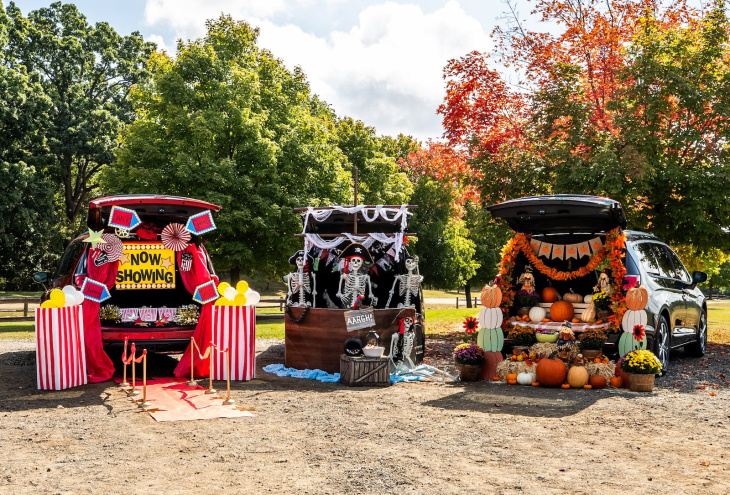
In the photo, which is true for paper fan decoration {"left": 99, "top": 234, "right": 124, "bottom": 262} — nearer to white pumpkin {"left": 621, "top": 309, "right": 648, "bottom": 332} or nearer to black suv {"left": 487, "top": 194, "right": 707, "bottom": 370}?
black suv {"left": 487, "top": 194, "right": 707, "bottom": 370}

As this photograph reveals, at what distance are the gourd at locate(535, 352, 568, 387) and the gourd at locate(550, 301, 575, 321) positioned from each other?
980 millimetres

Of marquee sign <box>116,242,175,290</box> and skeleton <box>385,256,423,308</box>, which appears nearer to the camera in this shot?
marquee sign <box>116,242,175,290</box>

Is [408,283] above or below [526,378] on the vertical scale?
above

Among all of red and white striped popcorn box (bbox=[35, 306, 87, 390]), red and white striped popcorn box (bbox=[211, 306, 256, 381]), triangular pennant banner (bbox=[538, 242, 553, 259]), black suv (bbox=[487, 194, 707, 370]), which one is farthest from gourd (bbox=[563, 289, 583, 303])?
red and white striped popcorn box (bbox=[35, 306, 87, 390])

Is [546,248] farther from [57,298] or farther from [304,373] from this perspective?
[57,298]

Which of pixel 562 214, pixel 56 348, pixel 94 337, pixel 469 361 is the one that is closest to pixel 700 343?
pixel 562 214

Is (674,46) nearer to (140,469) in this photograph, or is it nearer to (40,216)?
(140,469)

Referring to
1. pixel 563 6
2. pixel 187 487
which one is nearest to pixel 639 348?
pixel 187 487

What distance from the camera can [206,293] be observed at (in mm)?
10406

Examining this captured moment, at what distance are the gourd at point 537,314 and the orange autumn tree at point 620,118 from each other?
420 cm

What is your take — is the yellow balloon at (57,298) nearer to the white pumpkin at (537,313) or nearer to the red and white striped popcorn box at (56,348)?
the red and white striped popcorn box at (56,348)

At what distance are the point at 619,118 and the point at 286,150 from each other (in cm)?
1129

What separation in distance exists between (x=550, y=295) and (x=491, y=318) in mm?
1191

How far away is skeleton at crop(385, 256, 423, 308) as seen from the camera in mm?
11305
